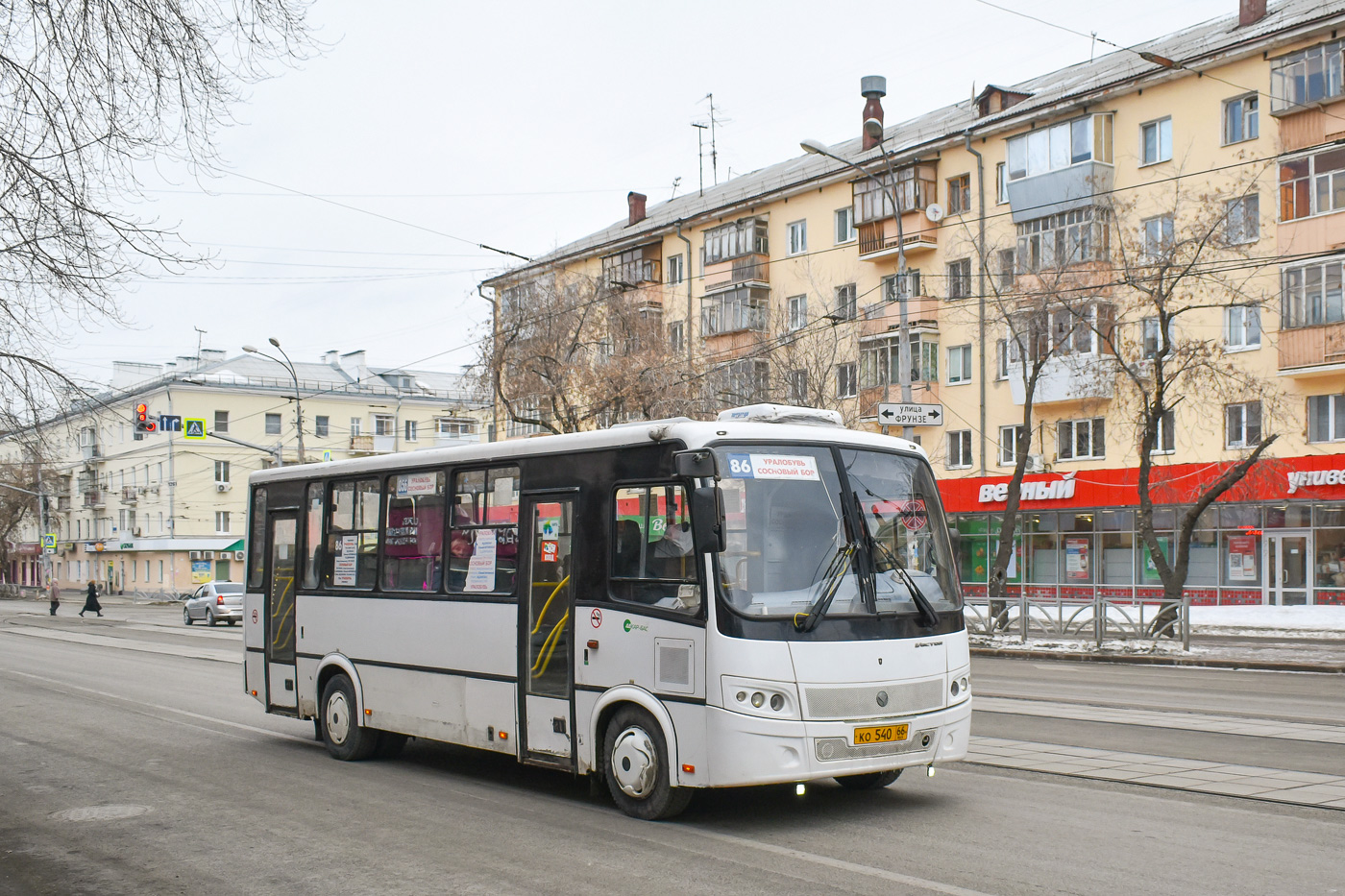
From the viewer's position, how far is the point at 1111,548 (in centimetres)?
3938

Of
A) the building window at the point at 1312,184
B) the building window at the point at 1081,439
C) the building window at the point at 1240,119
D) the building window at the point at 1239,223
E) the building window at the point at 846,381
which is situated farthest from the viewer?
the building window at the point at 1081,439

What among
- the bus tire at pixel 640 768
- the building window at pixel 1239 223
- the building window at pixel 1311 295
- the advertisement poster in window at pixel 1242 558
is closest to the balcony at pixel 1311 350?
the building window at pixel 1311 295

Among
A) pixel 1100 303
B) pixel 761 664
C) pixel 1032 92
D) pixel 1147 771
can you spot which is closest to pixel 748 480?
pixel 761 664

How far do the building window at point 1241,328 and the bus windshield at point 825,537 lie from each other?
2909cm

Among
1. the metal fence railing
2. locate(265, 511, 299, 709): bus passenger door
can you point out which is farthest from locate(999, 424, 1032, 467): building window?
locate(265, 511, 299, 709): bus passenger door

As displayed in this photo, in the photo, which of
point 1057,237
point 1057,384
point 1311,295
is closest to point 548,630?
point 1057,237

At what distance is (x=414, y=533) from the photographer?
11109 mm

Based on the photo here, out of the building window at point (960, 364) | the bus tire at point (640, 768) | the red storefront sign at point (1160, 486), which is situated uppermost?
the building window at point (960, 364)

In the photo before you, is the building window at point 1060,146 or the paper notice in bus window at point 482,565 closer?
the paper notice in bus window at point 482,565

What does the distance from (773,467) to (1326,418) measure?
29.6 meters

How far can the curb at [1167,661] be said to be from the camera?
21547mm

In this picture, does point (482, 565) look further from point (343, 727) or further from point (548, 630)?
point (343, 727)

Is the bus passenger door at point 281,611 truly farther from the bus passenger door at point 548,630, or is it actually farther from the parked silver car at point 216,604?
the parked silver car at point 216,604

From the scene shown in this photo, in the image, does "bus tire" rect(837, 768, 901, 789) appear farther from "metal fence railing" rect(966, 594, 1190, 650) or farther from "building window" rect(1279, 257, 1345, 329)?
"building window" rect(1279, 257, 1345, 329)
